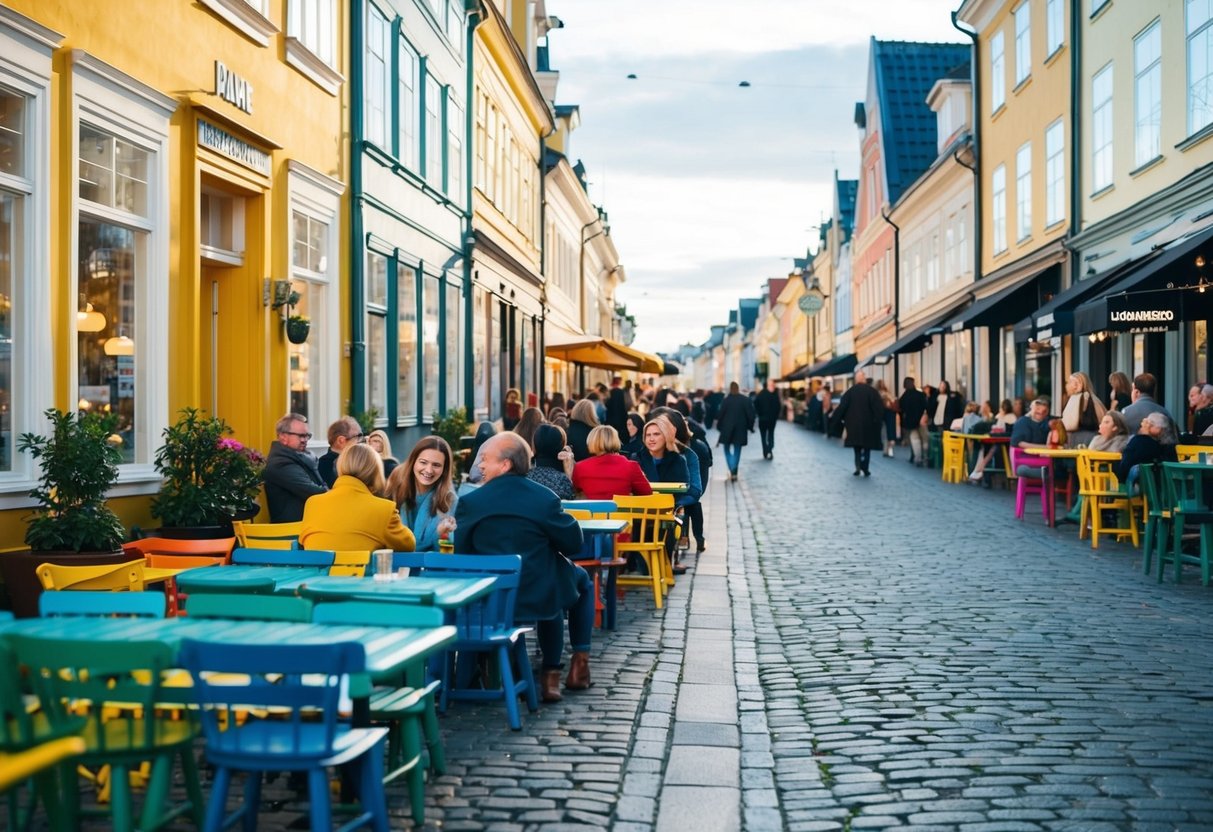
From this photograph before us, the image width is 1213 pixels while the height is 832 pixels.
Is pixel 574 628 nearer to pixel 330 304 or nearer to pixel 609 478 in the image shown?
pixel 609 478

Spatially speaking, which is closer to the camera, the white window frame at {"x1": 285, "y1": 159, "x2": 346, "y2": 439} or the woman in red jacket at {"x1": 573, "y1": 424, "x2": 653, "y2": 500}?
the woman in red jacket at {"x1": 573, "y1": 424, "x2": 653, "y2": 500}

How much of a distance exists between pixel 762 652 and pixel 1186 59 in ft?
43.5

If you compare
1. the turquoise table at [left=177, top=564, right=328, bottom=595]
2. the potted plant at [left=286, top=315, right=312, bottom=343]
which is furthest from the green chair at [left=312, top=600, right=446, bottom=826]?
the potted plant at [left=286, top=315, right=312, bottom=343]

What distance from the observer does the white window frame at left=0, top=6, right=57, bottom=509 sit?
27.7ft

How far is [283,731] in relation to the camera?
15.0 feet

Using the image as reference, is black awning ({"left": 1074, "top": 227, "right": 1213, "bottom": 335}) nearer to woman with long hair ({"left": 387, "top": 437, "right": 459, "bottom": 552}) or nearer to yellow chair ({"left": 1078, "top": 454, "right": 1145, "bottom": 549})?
yellow chair ({"left": 1078, "top": 454, "right": 1145, "bottom": 549})

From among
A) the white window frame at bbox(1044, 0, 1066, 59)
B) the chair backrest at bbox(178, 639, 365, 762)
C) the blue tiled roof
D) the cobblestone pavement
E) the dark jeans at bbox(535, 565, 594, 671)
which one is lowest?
the cobblestone pavement

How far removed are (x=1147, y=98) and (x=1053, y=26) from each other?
5.68 metres

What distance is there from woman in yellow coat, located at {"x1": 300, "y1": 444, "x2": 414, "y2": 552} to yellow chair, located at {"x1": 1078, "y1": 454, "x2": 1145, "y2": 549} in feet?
28.8

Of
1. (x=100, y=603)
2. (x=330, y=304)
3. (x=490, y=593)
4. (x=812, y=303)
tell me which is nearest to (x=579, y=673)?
(x=490, y=593)

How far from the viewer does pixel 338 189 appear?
1494cm

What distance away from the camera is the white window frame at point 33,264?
27.7 ft

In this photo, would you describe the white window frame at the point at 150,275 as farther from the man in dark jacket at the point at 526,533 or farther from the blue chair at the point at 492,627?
the blue chair at the point at 492,627

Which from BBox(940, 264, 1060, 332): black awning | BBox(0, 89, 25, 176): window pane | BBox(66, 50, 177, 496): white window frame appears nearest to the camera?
BBox(0, 89, 25, 176): window pane
